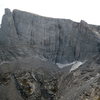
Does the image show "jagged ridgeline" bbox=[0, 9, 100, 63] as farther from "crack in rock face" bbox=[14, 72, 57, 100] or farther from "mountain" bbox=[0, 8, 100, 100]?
"crack in rock face" bbox=[14, 72, 57, 100]

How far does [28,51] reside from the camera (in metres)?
89.9

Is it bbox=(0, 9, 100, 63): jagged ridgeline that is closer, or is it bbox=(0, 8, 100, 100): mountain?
bbox=(0, 8, 100, 100): mountain

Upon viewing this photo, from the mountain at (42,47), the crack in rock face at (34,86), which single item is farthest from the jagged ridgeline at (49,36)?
→ the crack in rock face at (34,86)

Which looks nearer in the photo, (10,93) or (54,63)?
(10,93)

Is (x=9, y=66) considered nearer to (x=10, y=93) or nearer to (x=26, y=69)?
(x=26, y=69)

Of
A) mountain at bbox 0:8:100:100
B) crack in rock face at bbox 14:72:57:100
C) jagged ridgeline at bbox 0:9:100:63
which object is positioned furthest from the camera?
jagged ridgeline at bbox 0:9:100:63

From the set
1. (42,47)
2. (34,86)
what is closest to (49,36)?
(42,47)

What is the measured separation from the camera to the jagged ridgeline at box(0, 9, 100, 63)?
91625 mm

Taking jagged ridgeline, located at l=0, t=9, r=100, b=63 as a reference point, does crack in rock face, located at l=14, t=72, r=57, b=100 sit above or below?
below

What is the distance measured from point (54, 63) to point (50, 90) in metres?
26.2

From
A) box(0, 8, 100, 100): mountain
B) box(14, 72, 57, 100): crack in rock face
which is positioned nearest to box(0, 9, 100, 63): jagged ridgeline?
box(0, 8, 100, 100): mountain

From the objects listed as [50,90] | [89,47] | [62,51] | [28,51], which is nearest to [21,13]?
[28,51]

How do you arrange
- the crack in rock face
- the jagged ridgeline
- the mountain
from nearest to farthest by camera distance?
the crack in rock face → the mountain → the jagged ridgeline

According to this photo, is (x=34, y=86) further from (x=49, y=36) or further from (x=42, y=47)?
(x=49, y=36)
